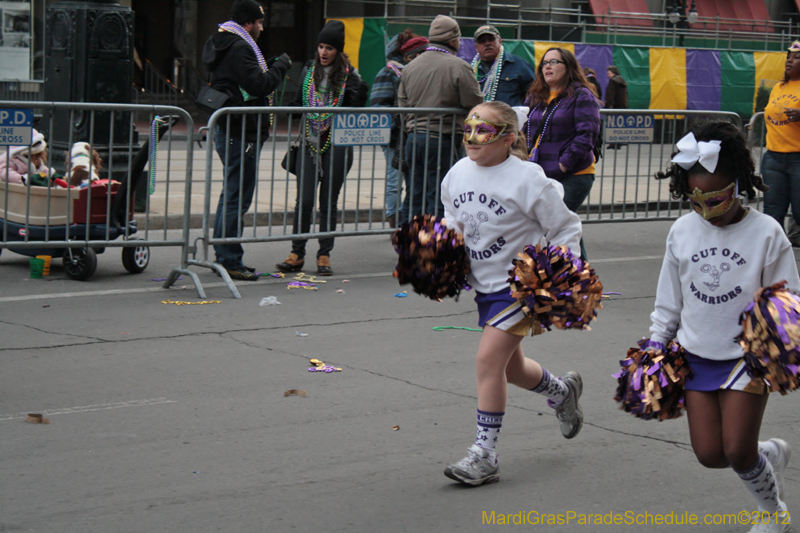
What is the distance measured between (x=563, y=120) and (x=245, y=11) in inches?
108

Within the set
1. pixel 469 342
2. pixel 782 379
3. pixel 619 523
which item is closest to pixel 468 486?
pixel 619 523

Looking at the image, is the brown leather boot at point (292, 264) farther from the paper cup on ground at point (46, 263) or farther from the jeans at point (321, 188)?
the paper cup on ground at point (46, 263)

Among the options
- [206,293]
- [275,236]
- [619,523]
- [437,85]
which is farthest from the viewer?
[437,85]

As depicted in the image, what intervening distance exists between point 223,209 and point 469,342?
107 inches

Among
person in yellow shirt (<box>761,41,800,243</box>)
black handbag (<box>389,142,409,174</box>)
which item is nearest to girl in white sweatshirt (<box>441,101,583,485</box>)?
black handbag (<box>389,142,409,174</box>)

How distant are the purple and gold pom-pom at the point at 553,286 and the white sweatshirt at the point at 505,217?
14 centimetres

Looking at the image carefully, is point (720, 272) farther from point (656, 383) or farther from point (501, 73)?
point (501, 73)

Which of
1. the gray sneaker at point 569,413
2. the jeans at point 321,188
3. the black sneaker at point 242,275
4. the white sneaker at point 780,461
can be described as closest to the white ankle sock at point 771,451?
the white sneaker at point 780,461

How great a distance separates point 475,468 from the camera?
4.09 metres

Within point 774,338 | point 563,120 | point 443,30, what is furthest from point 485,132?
point 443,30

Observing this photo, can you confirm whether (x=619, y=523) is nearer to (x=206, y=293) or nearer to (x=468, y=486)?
(x=468, y=486)

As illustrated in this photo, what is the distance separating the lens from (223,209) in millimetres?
8312

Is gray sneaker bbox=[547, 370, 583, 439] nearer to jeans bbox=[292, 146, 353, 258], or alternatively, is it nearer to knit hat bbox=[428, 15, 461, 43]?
jeans bbox=[292, 146, 353, 258]

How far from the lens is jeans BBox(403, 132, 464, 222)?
935 centimetres
